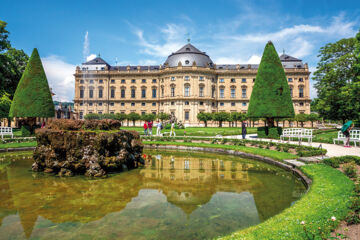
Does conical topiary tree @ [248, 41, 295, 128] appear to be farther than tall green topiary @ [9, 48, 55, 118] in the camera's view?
No

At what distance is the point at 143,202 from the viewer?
4.39m

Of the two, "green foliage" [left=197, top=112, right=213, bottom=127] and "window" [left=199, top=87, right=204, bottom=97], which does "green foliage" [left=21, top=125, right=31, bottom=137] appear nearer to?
"green foliage" [left=197, top=112, right=213, bottom=127]

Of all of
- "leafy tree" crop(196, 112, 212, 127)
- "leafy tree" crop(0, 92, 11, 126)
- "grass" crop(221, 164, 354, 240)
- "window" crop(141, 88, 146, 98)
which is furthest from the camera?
Answer: "window" crop(141, 88, 146, 98)

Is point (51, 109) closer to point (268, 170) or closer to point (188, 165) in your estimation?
point (188, 165)

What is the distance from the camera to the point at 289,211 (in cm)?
338

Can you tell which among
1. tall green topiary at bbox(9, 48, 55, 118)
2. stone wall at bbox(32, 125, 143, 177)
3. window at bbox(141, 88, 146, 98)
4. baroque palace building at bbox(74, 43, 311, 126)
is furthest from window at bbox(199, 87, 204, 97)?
stone wall at bbox(32, 125, 143, 177)

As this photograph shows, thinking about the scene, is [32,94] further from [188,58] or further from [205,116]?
[188,58]

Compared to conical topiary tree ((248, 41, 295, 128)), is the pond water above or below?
below

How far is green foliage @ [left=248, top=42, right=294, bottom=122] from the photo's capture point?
16.4 meters

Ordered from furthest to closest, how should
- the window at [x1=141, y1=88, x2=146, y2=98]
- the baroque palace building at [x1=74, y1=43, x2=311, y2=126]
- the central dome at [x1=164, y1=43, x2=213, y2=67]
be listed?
the window at [x1=141, y1=88, x2=146, y2=98] → the central dome at [x1=164, y1=43, x2=213, y2=67] → the baroque palace building at [x1=74, y1=43, x2=311, y2=126]

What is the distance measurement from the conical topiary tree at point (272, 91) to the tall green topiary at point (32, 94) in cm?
1840

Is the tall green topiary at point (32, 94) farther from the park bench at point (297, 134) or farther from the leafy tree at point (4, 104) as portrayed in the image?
the park bench at point (297, 134)

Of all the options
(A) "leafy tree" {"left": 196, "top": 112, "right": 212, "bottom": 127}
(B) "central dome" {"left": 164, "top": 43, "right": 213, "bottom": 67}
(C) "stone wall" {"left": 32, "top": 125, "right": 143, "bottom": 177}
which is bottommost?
(C) "stone wall" {"left": 32, "top": 125, "right": 143, "bottom": 177}

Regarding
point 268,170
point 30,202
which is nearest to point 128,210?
point 30,202
